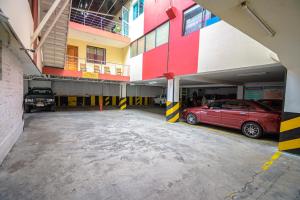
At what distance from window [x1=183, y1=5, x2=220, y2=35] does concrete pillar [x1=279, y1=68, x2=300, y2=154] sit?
10.1ft

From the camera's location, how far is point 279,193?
7.32ft

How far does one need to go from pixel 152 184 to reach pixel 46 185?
1.67 m

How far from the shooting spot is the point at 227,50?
15.7ft

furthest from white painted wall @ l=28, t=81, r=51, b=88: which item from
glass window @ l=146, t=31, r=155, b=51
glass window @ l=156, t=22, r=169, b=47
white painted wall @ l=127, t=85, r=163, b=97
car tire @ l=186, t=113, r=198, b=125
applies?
car tire @ l=186, t=113, r=198, b=125

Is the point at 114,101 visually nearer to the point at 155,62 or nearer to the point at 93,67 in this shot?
the point at 93,67

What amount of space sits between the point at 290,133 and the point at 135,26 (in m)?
10.9

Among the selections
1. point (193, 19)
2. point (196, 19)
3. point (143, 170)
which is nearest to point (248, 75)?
point (196, 19)

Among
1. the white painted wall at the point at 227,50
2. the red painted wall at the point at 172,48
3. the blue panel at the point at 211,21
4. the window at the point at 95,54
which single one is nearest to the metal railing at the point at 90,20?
the window at the point at 95,54

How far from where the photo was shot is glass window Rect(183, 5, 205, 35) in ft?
19.0

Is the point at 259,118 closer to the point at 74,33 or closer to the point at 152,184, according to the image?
the point at 152,184

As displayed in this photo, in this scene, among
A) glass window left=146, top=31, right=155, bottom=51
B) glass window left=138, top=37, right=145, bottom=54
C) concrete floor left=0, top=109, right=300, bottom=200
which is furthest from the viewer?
glass window left=138, top=37, right=145, bottom=54

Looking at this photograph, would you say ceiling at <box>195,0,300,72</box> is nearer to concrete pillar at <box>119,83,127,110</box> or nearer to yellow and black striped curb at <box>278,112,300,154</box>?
yellow and black striped curb at <box>278,112,300,154</box>

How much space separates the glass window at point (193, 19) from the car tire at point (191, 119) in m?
3.97

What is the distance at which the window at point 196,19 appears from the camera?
5.47 metres
